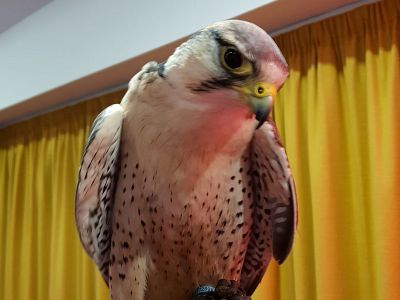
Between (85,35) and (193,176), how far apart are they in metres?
1.67

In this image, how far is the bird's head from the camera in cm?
48

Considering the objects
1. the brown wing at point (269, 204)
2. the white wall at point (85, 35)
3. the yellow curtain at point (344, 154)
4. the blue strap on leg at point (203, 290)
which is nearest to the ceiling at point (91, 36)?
the white wall at point (85, 35)

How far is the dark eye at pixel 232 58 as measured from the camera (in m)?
0.49

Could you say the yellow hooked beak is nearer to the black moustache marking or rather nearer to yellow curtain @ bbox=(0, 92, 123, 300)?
the black moustache marking

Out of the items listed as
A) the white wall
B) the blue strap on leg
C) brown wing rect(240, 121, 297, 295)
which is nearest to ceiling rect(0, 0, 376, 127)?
the white wall

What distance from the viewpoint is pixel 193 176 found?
514 mm

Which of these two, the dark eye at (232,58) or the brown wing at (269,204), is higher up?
the dark eye at (232,58)

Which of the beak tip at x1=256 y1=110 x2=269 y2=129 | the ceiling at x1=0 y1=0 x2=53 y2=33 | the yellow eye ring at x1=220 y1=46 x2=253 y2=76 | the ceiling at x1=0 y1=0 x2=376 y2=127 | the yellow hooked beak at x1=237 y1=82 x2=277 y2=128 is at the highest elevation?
the ceiling at x1=0 y1=0 x2=53 y2=33

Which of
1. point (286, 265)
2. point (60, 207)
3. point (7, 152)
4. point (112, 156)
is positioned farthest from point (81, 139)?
point (112, 156)

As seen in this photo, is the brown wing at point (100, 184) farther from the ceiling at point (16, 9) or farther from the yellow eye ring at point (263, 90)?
the ceiling at point (16, 9)

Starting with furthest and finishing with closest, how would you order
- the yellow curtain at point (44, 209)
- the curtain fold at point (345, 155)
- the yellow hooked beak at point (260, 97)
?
the yellow curtain at point (44, 209)
the curtain fold at point (345, 155)
the yellow hooked beak at point (260, 97)

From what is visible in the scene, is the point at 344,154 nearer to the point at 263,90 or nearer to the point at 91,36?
the point at 91,36

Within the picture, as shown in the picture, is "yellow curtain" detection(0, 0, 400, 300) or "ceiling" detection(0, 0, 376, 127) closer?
"yellow curtain" detection(0, 0, 400, 300)

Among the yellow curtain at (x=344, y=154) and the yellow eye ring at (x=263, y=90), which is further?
the yellow curtain at (x=344, y=154)
